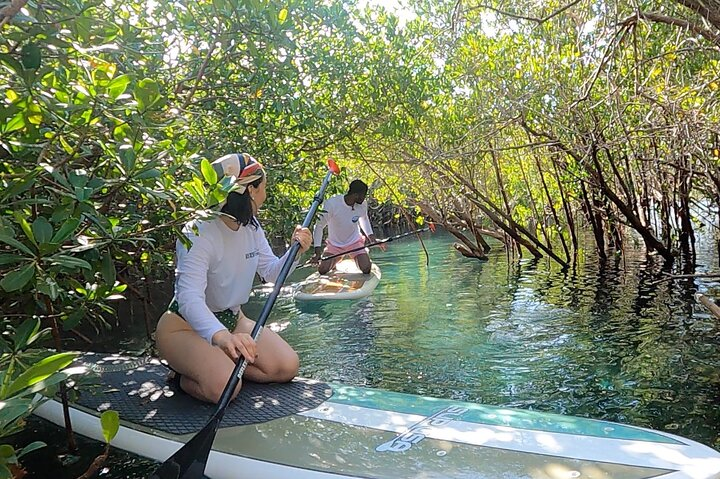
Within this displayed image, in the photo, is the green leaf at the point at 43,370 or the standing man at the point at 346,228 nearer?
the green leaf at the point at 43,370

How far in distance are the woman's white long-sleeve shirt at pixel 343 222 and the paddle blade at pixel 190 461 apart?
20.2 feet

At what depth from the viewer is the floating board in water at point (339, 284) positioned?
7980mm

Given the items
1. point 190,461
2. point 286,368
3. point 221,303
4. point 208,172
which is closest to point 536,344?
point 286,368

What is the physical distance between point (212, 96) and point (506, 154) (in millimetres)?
8312

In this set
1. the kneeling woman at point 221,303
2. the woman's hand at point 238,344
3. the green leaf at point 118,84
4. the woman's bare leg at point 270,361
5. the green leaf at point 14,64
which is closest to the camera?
the green leaf at point 14,64

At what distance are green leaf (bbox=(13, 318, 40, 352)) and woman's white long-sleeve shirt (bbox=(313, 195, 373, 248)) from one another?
6.90 m

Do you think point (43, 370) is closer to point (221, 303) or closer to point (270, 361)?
point (221, 303)

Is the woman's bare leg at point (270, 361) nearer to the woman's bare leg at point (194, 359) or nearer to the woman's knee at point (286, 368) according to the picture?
the woman's knee at point (286, 368)

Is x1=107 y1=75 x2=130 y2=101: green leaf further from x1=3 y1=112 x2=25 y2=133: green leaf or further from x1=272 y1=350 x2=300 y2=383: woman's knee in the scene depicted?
x1=272 y1=350 x2=300 y2=383: woman's knee

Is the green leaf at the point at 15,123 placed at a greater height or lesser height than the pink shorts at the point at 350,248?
greater

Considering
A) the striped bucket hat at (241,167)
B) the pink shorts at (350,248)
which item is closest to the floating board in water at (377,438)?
the striped bucket hat at (241,167)

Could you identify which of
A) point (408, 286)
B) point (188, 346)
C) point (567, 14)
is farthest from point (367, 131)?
point (188, 346)

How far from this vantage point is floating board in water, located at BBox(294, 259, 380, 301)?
7.98m

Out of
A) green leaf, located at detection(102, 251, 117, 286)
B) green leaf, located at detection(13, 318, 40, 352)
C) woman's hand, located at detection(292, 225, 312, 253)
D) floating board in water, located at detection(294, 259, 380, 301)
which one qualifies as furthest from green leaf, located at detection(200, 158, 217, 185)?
floating board in water, located at detection(294, 259, 380, 301)
